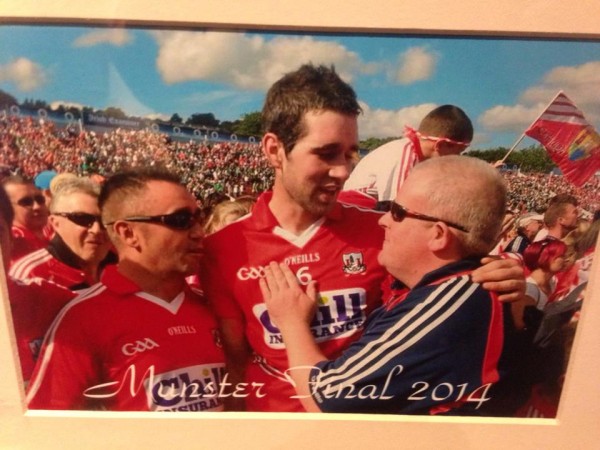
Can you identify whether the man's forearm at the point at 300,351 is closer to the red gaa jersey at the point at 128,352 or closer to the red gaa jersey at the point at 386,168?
the red gaa jersey at the point at 128,352

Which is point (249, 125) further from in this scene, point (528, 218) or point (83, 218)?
point (528, 218)

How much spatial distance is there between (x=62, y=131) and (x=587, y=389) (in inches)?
76.9

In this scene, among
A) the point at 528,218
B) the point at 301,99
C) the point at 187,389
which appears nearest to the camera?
the point at 301,99

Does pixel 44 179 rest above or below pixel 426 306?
above

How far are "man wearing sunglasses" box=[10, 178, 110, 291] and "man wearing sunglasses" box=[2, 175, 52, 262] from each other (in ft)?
0.07

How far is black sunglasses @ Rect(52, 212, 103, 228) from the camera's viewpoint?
1.51 meters

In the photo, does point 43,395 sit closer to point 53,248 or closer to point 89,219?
point 53,248

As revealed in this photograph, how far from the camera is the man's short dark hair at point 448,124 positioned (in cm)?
145

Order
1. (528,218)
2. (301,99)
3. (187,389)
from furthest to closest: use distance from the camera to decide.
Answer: (187,389) → (528,218) → (301,99)

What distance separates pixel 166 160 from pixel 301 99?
17.8 inches

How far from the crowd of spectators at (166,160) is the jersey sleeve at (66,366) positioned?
18.8 inches

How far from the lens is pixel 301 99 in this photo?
1416 mm

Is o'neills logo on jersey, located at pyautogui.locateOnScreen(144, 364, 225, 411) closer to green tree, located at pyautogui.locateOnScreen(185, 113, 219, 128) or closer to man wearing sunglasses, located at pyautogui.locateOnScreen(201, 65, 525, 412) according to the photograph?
man wearing sunglasses, located at pyautogui.locateOnScreen(201, 65, 525, 412)

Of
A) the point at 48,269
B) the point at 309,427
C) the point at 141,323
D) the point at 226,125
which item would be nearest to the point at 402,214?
the point at 226,125
